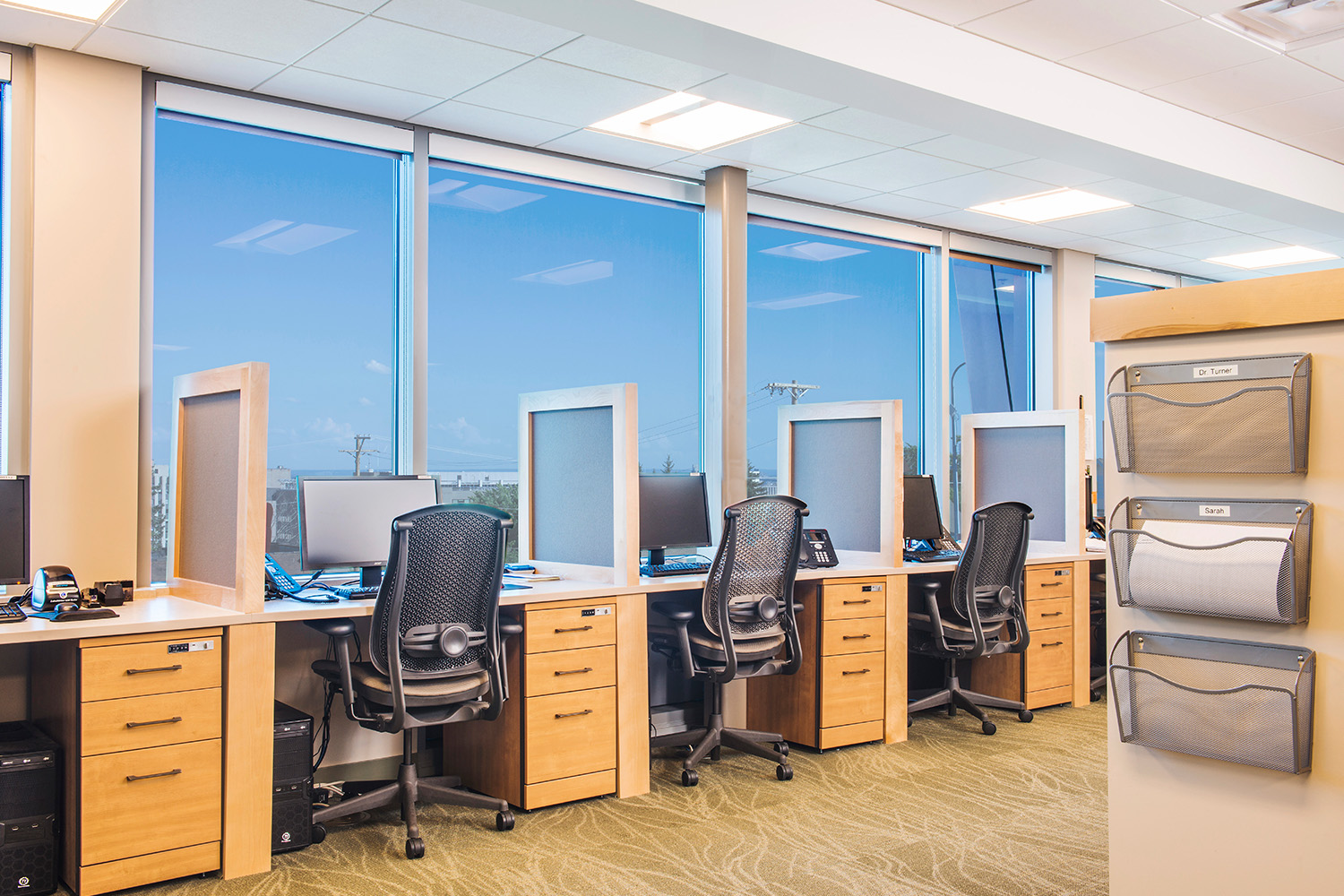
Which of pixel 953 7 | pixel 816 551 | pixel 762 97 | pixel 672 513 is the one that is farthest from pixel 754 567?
pixel 953 7

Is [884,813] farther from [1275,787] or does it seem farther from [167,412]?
[167,412]

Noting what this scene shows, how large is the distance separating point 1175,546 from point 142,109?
351cm

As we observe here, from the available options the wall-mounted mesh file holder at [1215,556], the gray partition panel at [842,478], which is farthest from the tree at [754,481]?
the wall-mounted mesh file holder at [1215,556]

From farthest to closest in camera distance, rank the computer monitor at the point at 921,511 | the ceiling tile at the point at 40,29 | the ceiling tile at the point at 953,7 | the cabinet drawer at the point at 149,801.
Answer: the computer monitor at the point at 921,511 → the ceiling tile at the point at 953,7 → the ceiling tile at the point at 40,29 → the cabinet drawer at the point at 149,801

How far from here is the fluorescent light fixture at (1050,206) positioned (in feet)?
18.0

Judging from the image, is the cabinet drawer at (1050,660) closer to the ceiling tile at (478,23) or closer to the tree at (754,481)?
the tree at (754,481)

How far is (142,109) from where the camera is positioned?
12.1 ft

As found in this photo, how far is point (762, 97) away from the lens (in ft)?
12.9

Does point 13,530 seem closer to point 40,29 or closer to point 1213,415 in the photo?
point 40,29

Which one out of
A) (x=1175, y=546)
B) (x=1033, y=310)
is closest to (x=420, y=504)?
(x=1175, y=546)

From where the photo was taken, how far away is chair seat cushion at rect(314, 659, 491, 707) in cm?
320

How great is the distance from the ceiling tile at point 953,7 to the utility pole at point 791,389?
2.28 m

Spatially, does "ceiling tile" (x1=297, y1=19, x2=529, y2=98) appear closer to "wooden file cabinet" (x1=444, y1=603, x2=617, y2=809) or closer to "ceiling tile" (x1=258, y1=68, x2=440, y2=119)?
"ceiling tile" (x1=258, y1=68, x2=440, y2=119)

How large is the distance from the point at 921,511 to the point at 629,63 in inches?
106
